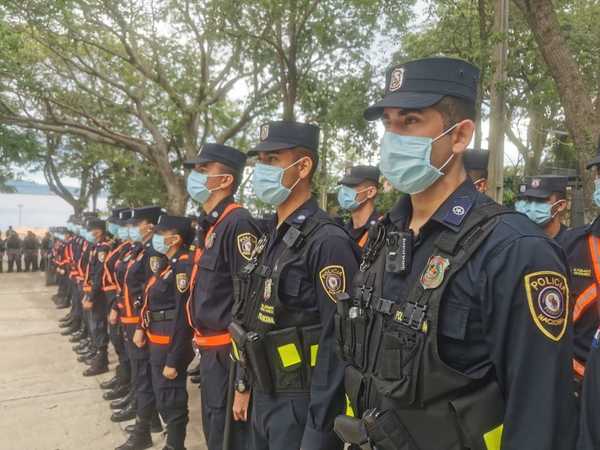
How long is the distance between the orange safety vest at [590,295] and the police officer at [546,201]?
5.33 ft

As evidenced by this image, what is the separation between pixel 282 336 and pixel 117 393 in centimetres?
398

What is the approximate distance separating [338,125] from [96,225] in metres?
4.43

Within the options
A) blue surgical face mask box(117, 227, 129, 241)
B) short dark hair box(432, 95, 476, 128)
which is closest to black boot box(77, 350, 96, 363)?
blue surgical face mask box(117, 227, 129, 241)

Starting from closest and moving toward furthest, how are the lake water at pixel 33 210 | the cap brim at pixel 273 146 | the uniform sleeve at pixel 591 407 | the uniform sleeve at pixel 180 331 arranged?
the uniform sleeve at pixel 591 407, the cap brim at pixel 273 146, the uniform sleeve at pixel 180 331, the lake water at pixel 33 210

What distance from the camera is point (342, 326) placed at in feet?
5.84

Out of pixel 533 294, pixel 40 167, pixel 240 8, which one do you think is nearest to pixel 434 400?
pixel 533 294

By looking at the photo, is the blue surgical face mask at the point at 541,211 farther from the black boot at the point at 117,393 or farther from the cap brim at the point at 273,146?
the black boot at the point at 117,393

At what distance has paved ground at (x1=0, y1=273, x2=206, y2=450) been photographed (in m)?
4.41

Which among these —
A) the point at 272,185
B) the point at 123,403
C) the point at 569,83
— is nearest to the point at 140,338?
the point at 123,403

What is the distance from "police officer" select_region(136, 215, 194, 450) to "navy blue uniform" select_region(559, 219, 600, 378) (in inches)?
104

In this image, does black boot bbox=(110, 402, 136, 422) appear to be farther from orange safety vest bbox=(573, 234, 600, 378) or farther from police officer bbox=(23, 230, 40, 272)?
police officer bbox=(23, 230, 40, 272)

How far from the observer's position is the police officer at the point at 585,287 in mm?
2574

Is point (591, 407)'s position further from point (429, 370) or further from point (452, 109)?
point (452, 109)

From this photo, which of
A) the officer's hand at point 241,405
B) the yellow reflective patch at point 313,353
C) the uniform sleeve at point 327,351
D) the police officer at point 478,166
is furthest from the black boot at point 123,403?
the police officer at point 478,166
